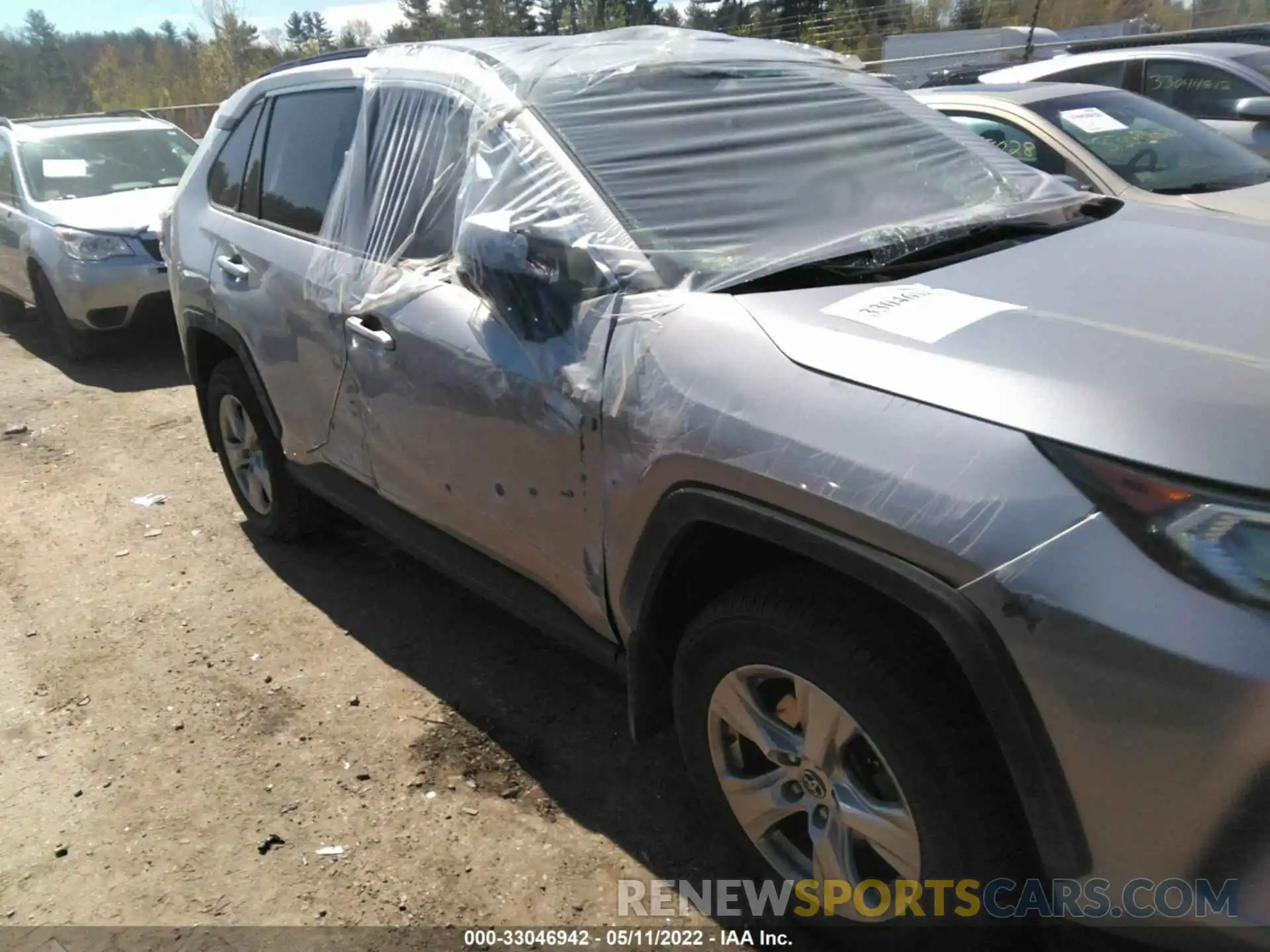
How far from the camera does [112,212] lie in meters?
7.35

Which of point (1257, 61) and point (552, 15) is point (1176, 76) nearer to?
point (1257, 61)

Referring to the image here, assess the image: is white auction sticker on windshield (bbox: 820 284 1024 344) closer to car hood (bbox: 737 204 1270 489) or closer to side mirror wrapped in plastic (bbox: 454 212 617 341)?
car hood (bbox: 737 204 1270 489)

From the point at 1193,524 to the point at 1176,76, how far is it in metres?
7.25

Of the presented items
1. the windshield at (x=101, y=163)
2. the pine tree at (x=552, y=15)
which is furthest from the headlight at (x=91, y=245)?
the pine tree at (x=552, y=15)

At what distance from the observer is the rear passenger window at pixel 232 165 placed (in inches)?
151

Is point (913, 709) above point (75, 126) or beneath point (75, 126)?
beneath

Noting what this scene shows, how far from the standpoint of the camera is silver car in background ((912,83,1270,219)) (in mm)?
4805

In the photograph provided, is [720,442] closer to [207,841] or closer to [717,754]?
[717,754]

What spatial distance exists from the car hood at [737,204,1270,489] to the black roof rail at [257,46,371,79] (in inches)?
80.7

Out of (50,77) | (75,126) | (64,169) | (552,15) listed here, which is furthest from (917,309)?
(50,77)

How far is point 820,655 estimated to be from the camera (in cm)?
179

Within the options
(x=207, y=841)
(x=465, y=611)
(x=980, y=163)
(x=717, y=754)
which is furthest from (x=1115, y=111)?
(x=207, y=841)

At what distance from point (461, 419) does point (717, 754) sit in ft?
3.52

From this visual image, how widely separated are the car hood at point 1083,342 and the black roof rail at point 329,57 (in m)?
2.05
